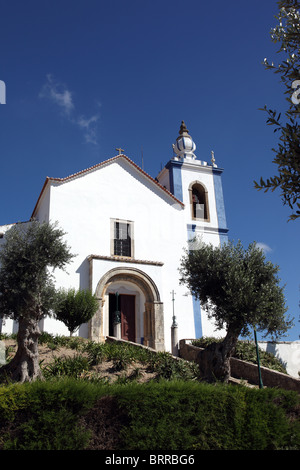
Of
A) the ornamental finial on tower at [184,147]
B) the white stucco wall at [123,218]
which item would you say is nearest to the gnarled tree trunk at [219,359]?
the white stucco wall at [123,218]

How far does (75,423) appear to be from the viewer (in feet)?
24.1

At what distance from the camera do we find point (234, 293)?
44.0ft

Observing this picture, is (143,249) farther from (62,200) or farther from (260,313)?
(260,313)

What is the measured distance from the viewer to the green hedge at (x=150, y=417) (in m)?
7.21

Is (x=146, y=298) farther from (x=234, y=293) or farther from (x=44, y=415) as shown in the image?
(x=44, y=415)

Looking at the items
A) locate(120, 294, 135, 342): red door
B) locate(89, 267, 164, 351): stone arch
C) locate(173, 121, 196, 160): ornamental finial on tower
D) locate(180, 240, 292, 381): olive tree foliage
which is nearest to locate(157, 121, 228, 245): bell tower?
locate(173, 121, 196, 160): ornamental finial on tower

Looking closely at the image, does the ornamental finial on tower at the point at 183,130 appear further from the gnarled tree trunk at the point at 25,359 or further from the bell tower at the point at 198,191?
the gnarled tree trunk at the point at 25,359

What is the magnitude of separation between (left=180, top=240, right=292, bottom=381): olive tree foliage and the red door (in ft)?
24.0

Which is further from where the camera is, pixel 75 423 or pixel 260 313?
pixel 260 313

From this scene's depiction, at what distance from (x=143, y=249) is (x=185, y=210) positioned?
465cm

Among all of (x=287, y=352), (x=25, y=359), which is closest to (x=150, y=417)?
(x=25, y=359)

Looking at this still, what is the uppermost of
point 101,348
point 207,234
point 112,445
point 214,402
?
point 207,234

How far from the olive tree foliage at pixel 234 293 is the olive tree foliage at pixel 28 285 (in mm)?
4908

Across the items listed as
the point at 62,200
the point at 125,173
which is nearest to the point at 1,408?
the point at 62,200
